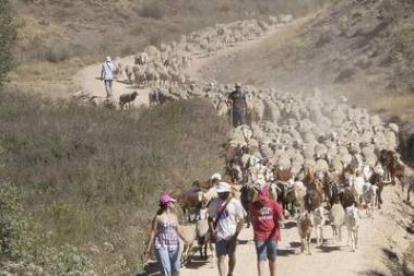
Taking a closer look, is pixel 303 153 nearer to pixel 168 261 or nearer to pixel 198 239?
pixel 198 239

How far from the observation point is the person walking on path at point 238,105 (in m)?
21.6

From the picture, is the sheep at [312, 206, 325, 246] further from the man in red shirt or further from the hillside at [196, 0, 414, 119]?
the hillside at [196, 0, 414, 119]

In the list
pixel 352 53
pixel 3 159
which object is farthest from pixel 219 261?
pixel 352 53

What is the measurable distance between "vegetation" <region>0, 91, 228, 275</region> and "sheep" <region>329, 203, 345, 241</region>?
10.9 feet

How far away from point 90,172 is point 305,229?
5.10m

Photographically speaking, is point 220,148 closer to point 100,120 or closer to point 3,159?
point 100,120

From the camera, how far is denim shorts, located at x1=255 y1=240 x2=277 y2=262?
10.6 meters

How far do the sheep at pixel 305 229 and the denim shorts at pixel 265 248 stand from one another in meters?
2.89

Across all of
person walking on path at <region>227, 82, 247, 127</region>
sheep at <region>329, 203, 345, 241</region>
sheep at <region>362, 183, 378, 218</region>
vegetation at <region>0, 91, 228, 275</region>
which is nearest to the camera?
vegetation at <region>0, 91, 228, 275</region>

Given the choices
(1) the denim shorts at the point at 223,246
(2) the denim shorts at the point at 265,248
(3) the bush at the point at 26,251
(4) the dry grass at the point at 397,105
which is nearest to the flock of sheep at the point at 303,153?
(4) the dry grass at the point at 397,105

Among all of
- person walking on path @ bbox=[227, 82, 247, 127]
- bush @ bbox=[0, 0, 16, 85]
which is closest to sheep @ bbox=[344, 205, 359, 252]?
person walking on path @ bbox=[227, 82, 247, 127]

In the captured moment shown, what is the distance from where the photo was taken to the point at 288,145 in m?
20.1

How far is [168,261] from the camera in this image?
9.77 m

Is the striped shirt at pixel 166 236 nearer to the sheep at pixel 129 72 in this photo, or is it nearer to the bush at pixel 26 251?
the bush at pixel 26 251
